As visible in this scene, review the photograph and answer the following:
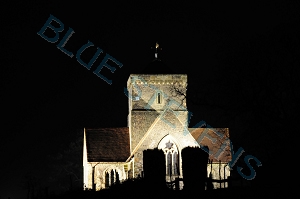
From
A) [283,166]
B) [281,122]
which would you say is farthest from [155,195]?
[283,166]

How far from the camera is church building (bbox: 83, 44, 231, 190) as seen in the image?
4603 cm

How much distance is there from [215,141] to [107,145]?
9.46 meters

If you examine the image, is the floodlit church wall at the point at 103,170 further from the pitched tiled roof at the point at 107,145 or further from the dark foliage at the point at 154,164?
the dark foliage at the point at 154,164

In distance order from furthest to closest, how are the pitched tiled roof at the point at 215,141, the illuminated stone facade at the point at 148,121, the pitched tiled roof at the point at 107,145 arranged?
the pitched tiled roof at the point at 215,141 < the pitched tiled roof at the point at 107,145 < the illuminated stone facade at the point at 148,121

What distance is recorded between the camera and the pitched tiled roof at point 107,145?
162 feet

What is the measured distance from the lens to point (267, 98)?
31.2 metres

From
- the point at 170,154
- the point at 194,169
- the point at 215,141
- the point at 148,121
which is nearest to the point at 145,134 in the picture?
the point at 170,154

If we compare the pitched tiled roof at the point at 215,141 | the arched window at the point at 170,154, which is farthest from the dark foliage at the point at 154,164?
the pitched tiled roof at the point at 215,141

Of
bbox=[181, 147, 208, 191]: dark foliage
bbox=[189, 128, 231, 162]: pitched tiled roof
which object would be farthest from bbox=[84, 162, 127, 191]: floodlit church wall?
bbox=[181, 147, 208, 191]: dark foliage

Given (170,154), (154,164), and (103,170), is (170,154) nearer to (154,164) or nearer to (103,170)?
(103,170)

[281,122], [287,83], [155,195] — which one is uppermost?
[287,83]

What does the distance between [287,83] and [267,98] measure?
1.31m

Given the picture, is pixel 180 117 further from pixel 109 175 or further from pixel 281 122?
pixel 281 122

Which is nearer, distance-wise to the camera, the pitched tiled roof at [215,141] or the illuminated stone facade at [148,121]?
the illuminated stone facade at [148,121]
